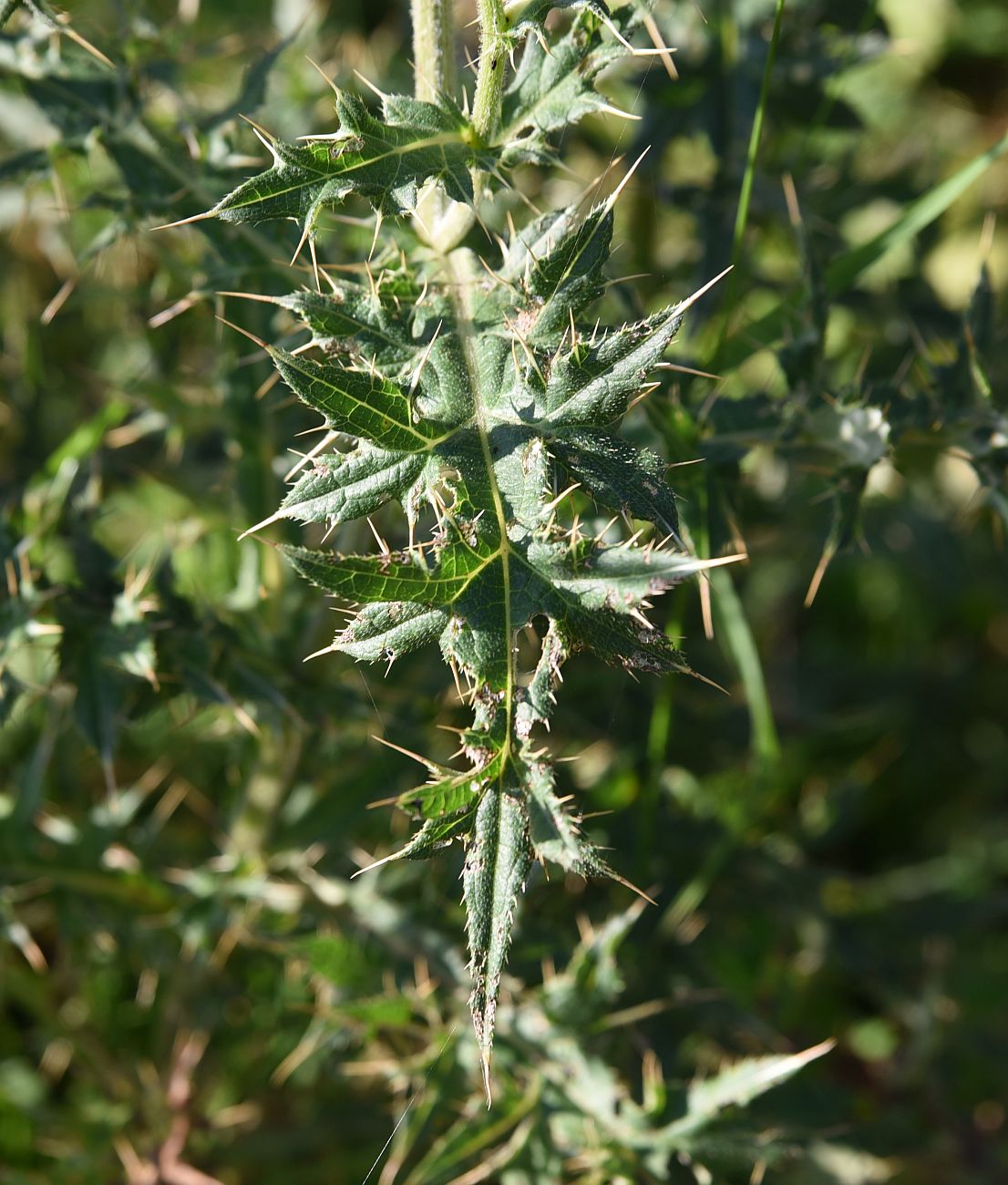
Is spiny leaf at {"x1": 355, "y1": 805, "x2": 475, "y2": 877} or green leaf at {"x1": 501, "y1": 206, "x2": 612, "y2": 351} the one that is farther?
green leaf at {"x1": 501, "y1": 206, "x2": 612, "y2": 351}

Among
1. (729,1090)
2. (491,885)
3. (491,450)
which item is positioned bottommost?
(729,1090)

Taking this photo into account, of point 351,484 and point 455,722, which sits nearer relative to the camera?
point 351,484

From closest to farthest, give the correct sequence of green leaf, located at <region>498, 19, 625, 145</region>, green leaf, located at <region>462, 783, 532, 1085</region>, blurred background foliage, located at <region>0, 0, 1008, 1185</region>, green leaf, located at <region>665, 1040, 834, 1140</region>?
green leaf, located at <region>462, 783, 532, 1085</region> → green leaf, located at <region>498, 19, 625, 145</region> → green leaf, located at <region>665, 1040, 834, 1140</region> → blurred background foliage, located at <region>0, 0, 1008, 1185</region>

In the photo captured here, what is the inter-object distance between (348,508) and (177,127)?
0.93m

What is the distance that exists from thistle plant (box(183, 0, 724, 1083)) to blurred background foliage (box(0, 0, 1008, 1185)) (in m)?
0.26

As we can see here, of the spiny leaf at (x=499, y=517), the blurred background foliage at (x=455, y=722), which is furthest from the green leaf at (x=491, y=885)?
the blurred background foliage at (x=455, y=722)

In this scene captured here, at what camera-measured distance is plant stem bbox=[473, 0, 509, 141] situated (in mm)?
1254

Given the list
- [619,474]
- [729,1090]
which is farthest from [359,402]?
[729,1090]

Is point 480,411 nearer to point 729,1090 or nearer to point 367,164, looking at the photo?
point 367,164

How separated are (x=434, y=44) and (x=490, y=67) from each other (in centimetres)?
18

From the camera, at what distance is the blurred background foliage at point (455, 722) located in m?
1.75

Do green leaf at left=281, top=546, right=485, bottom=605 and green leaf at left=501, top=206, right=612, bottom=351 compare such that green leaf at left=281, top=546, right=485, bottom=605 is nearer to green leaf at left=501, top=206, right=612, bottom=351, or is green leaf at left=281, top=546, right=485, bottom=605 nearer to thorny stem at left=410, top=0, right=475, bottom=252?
green leaf at left=501, top=206, right=612, bottom=351

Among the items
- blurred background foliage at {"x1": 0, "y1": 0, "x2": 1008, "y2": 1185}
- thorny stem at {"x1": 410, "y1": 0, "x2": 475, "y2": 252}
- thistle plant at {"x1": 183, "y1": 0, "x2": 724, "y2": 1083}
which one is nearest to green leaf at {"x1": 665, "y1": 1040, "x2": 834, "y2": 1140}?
blurred background foliage at {"x1": 0, "y1": 0, "x2": 1008, "y2": 1185}

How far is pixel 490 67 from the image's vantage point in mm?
1296
